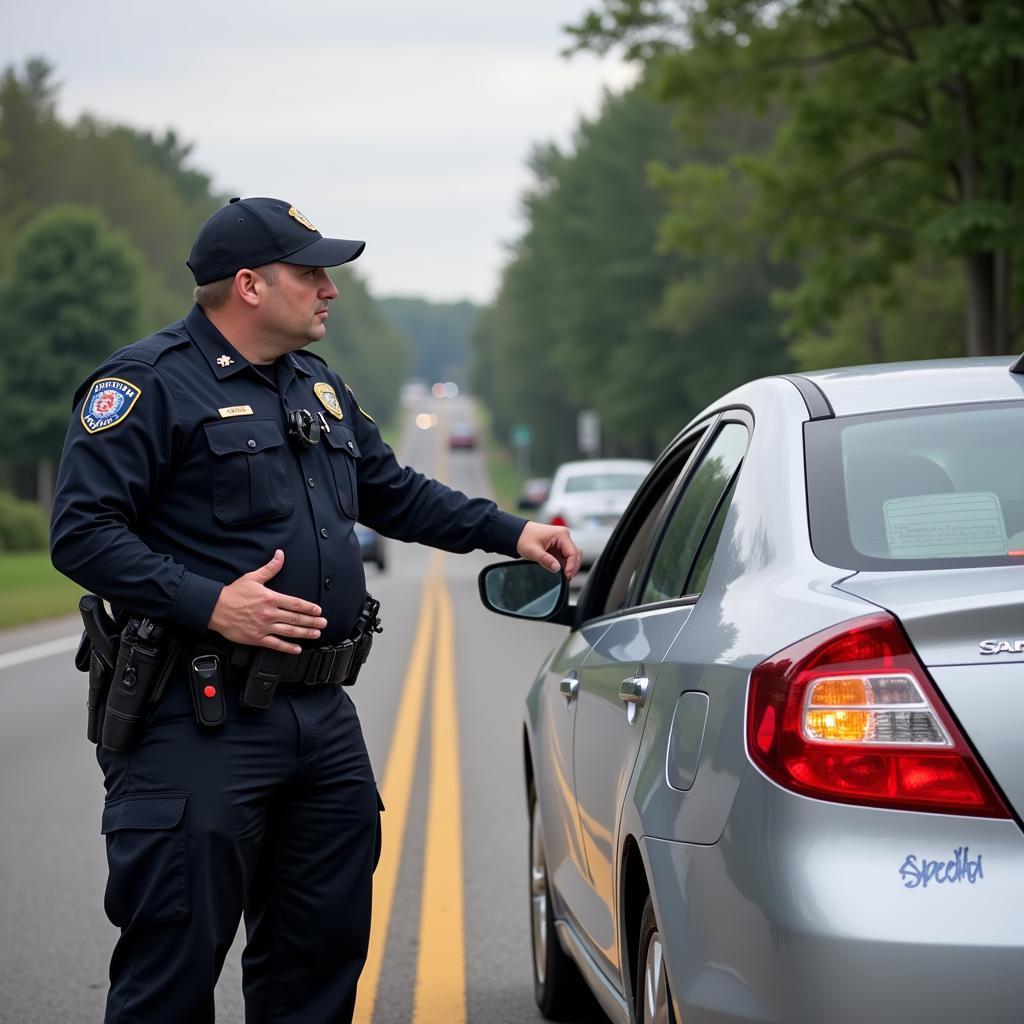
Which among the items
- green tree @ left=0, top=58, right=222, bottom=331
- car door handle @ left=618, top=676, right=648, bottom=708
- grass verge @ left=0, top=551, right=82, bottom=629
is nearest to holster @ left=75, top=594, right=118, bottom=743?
car door handle @ left=618, top=676, right=648, bottom=708

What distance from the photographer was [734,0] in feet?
79.6

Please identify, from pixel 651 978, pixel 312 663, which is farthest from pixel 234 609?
pixel 651 978

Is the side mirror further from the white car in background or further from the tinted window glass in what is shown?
the white car in background

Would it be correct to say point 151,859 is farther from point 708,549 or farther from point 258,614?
point 708,549

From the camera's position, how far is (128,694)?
11.9 ft

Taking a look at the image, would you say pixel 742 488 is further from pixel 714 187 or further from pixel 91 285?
pixel 91 285

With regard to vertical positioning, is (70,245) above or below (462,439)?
above

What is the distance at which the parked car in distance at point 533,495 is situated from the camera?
3022 cm

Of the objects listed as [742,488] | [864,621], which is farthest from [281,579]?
[864,621]

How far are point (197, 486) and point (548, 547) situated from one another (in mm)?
1062

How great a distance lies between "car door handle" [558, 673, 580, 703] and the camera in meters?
4.41

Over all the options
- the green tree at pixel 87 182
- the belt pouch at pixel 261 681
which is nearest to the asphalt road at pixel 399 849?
the belt pouch at pixel 261 681

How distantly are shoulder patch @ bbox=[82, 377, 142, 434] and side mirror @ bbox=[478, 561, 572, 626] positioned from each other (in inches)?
54.8

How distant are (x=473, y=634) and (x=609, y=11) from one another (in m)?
10.4
